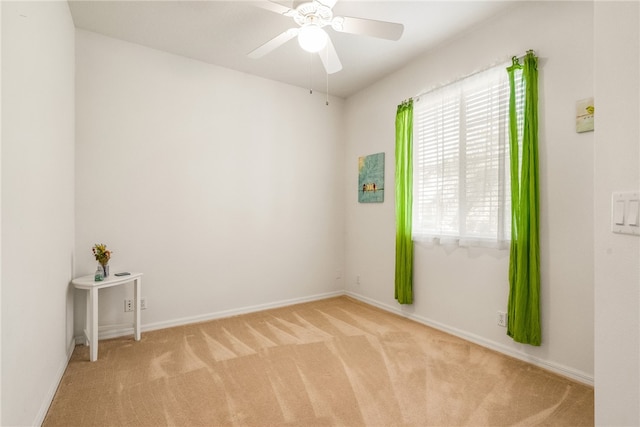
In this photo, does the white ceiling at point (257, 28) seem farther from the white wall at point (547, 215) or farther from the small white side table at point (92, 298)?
the small white side table at point (92, 298)

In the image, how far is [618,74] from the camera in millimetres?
839

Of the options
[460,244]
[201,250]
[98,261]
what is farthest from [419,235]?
[98,261]

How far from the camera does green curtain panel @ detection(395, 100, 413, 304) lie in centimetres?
315

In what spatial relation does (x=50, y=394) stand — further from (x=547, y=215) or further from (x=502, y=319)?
(x=547, y=215)

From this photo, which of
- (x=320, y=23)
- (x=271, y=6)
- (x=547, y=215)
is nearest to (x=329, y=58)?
(x=320, y=23)

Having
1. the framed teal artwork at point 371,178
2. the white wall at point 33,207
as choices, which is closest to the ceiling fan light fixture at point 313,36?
the white wall at point 33,207

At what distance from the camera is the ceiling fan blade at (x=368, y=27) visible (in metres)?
1.88

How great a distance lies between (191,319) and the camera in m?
3.10

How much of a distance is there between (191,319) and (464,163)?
3032mm

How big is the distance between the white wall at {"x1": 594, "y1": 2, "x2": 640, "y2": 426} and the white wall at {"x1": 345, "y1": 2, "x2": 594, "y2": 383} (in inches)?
55.8

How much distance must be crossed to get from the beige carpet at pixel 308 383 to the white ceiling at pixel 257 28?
2.49 meters

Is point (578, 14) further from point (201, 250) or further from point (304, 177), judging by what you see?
point (201, 250)

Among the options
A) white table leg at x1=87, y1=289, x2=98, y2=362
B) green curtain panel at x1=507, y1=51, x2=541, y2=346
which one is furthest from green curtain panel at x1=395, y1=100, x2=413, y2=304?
white table leg at x1=87, y1=289, x2=98, y2=362

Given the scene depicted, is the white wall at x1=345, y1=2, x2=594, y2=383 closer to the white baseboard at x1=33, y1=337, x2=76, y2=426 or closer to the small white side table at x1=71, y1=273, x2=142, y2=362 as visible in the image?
the small white side table at x1=71, y1=273, x2=142, y2=362
